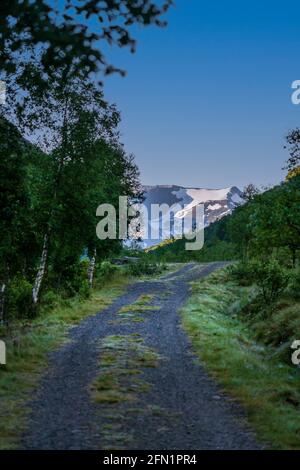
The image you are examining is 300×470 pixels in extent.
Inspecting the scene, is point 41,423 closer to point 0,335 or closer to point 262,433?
point 262,433

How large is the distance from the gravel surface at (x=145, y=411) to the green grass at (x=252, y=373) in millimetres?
442

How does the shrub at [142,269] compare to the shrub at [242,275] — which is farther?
the shrub at [142,269]

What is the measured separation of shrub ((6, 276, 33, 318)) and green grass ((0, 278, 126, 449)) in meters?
9.24

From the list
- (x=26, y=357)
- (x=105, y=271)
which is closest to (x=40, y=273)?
(x=26, y=357)

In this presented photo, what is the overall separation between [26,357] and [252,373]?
24.8 ft

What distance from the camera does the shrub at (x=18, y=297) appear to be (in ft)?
134

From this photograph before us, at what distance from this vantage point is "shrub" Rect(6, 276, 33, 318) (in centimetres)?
4094

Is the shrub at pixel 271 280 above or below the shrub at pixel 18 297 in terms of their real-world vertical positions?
above

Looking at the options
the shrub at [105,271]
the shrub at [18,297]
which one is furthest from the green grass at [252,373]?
the shrub at [105,271]

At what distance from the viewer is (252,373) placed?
50.1ft

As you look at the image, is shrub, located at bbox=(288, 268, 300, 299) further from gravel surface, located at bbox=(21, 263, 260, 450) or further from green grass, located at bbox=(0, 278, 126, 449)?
gravel surface, located at bbox=(21, 263, 260, 450)

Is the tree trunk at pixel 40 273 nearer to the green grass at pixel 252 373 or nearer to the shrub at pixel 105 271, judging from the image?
the green grass at pixel 252 373

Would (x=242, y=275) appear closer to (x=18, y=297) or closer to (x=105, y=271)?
(x=105, y=271)
